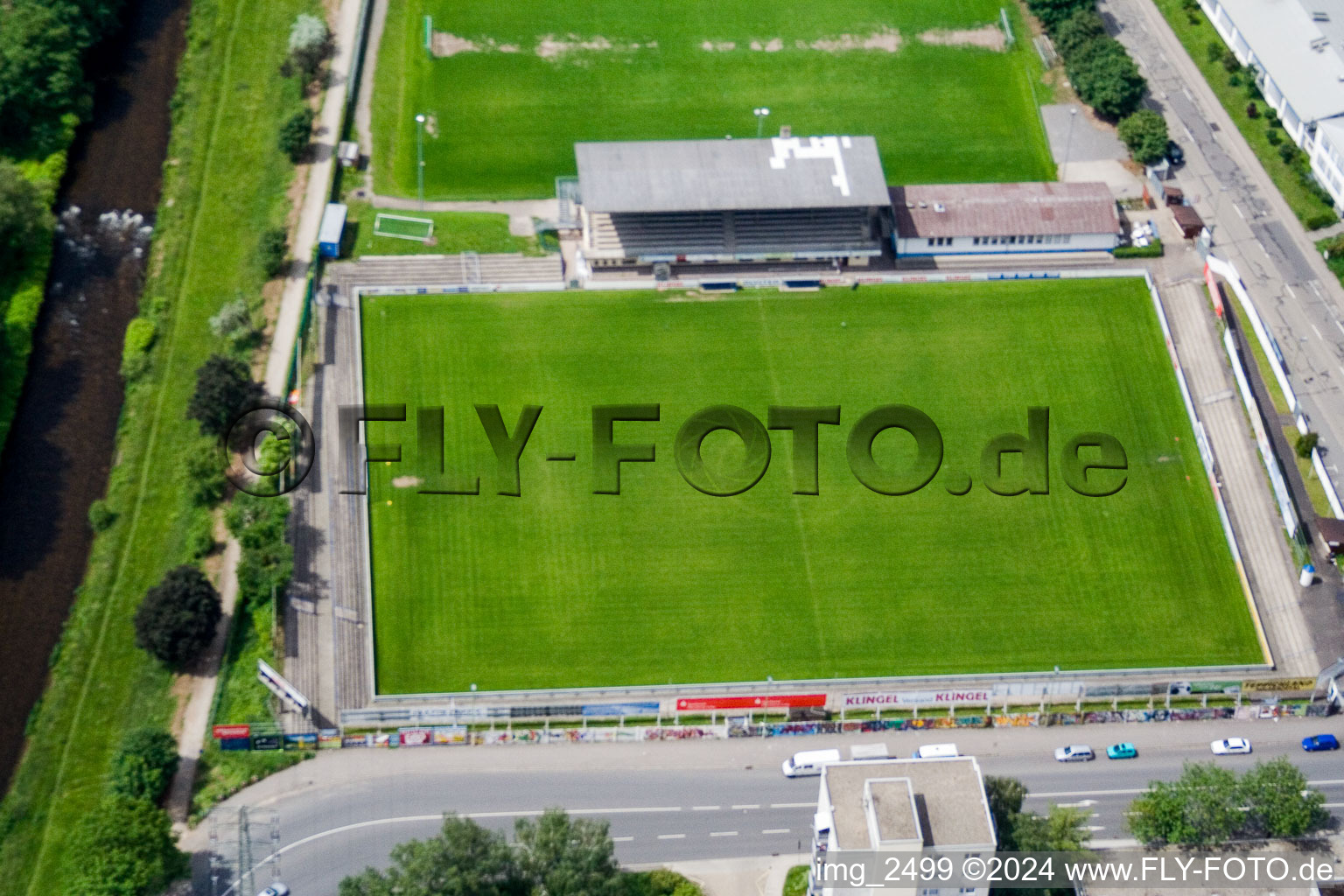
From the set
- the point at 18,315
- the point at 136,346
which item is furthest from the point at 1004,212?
the point at 18,315

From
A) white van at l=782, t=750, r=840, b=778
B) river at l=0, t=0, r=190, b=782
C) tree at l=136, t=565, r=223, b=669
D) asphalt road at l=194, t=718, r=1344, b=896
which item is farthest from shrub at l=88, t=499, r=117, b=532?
white van at l=782, t=750, r=840, b=778

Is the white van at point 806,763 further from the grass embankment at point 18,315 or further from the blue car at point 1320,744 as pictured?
the grass embankment at point 18,315

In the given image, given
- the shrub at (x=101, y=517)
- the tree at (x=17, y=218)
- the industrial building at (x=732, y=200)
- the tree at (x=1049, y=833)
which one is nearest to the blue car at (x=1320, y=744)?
the tree at (x=1049, y=833)

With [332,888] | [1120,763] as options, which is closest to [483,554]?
[332,888]

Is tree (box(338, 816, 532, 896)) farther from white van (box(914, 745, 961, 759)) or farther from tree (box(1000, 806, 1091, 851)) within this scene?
tree (box(1000, 806, 1091, 851))

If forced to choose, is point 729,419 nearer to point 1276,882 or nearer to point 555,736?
point 555,736

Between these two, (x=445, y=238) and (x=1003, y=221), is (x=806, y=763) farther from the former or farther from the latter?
(x=445, y=238)
